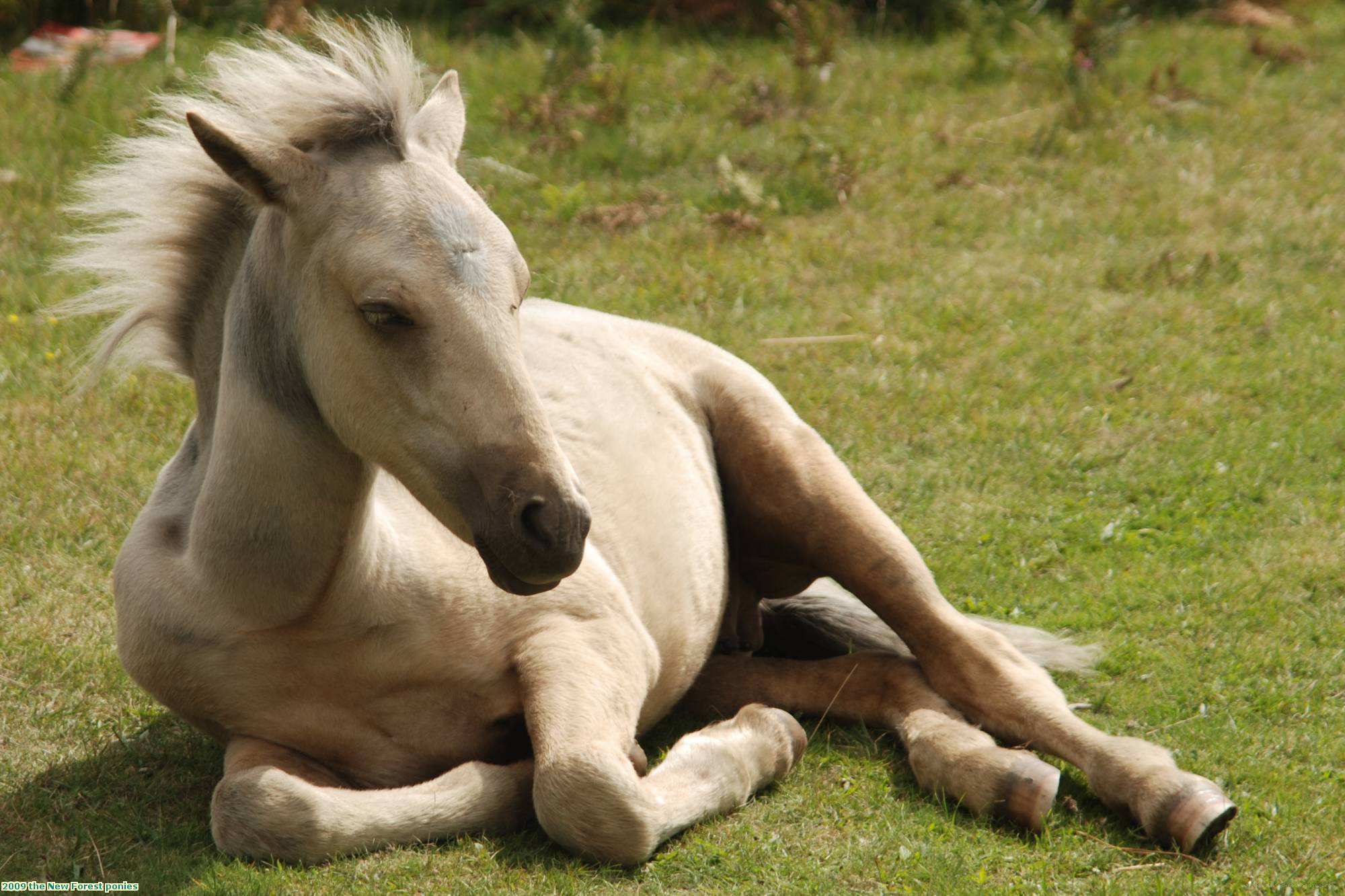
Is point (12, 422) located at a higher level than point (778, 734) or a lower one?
lower

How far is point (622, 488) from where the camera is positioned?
4824mm

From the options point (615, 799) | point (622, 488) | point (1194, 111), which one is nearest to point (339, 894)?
point (615, 799)

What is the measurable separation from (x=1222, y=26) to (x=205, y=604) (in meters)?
12.5

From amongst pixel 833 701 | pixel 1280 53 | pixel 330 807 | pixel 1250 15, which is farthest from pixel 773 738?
pixel 1250 15

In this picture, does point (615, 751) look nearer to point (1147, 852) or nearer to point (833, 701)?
point (833, 701)

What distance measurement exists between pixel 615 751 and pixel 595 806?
169 mm

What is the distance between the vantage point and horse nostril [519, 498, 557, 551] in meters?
3.26

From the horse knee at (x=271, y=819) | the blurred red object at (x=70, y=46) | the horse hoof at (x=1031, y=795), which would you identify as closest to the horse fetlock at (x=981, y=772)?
the horse hoof at (x=1031, y=795)

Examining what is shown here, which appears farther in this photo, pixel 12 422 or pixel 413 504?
pixel 12 422

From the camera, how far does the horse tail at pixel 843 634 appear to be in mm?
5250

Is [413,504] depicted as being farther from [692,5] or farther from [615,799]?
[692,5]

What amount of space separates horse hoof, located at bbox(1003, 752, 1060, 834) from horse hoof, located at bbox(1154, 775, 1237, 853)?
1.03 ft

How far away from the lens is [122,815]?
4.23 meters

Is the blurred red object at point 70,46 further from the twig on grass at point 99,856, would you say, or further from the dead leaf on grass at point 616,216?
the twig on grass at point 99,856
